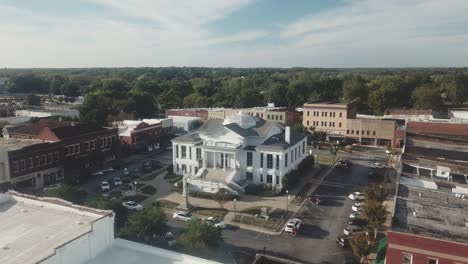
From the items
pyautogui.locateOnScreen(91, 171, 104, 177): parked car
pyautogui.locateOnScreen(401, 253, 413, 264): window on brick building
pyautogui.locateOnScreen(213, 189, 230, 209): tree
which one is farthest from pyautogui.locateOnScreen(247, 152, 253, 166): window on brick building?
pyautogui.locateOnScreen(401, 253, 413, 264): window on brick building

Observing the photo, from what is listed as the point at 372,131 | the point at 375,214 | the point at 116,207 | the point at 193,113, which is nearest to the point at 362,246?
the point at 375,214

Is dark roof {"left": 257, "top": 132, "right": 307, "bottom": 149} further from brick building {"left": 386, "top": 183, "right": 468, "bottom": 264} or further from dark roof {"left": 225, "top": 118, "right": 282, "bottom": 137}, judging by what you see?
brick building {"left": 386, "top": 183, "right": 468, "bottom": 264}

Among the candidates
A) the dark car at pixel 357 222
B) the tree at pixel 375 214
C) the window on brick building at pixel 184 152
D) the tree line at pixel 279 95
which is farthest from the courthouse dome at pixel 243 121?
the tree line at pixel 279 95

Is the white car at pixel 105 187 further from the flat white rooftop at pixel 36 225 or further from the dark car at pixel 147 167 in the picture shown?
the flat white rooftop at pixel 36 225

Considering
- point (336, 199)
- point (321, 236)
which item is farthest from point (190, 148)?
point (321, 236)

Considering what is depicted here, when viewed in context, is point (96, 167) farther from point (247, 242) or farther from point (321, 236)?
point (321, 236)
